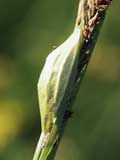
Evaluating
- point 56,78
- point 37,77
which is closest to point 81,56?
point 56,78

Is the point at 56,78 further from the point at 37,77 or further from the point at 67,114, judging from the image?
the point at 37,77

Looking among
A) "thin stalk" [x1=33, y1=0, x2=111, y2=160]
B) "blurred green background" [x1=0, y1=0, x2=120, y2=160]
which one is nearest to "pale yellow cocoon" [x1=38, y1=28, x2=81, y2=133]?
"thin stalk" [x1=33, y1=0, x2=111, y2=160]

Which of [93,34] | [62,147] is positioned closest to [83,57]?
[93,34]

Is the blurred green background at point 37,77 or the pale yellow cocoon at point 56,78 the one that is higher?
the pale yellow cocoon at point 56,78

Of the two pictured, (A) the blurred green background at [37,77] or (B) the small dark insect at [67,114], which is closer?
(B) the small dark insect at [67,114]

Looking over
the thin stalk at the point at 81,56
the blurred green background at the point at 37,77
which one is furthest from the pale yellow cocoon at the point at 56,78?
the blurred green background at the point at 37,77

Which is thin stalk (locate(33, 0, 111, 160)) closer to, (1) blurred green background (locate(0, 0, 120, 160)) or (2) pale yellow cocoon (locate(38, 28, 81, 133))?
(2) pale yellow cocoon (locate(38, 28, 81, 133))

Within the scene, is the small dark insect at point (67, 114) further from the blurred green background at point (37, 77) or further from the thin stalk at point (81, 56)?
the blurred green background at point (37, 77)
